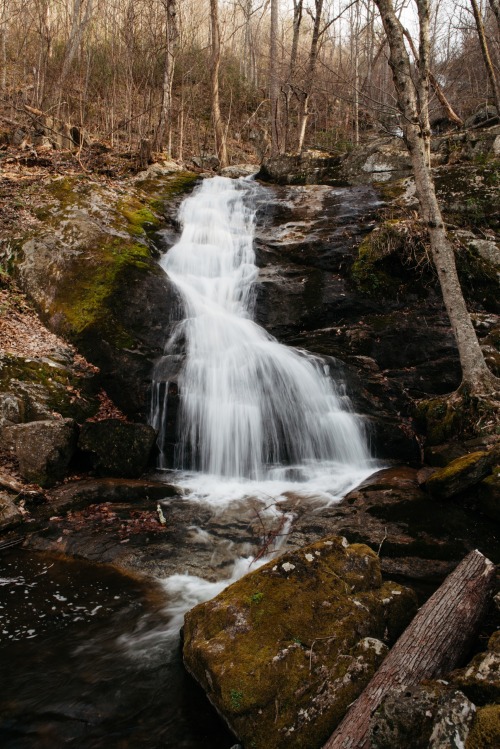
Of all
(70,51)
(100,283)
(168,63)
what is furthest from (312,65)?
(100,283)

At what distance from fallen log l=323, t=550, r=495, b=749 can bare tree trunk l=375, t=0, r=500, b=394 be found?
4.57 metres

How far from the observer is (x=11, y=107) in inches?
511

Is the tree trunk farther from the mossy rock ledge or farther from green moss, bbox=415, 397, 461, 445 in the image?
the mossy rock ledge

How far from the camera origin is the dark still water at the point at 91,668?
9.39ft

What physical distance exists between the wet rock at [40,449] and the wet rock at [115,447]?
0.33 m

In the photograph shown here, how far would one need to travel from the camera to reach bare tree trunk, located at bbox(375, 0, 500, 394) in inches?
285

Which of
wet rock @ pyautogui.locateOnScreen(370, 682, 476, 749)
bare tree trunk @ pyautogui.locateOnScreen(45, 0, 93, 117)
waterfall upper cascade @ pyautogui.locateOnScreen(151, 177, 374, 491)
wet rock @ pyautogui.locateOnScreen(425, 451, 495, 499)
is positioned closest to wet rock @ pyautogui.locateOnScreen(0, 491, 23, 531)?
waterfall upper cascade @ pyautogui.locateOnScreen(151, 177, 374, 491)

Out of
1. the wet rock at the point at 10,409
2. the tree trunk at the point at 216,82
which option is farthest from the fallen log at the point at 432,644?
the tree trunk at the point at 216,82

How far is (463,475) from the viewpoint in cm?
556

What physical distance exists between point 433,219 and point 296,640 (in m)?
6.75

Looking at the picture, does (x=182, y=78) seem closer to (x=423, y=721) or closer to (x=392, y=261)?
(x=392, y=261)

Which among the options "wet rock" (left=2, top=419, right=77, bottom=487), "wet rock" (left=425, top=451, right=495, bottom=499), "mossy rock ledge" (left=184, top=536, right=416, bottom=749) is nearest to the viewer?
"mossy rock ledge" (left=184, top=536, right=416, bottom=749)

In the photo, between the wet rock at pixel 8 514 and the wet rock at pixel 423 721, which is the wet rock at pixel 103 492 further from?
the wet rock at pixel 423 721

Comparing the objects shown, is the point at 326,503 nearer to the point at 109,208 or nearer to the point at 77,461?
the point at 77,461
